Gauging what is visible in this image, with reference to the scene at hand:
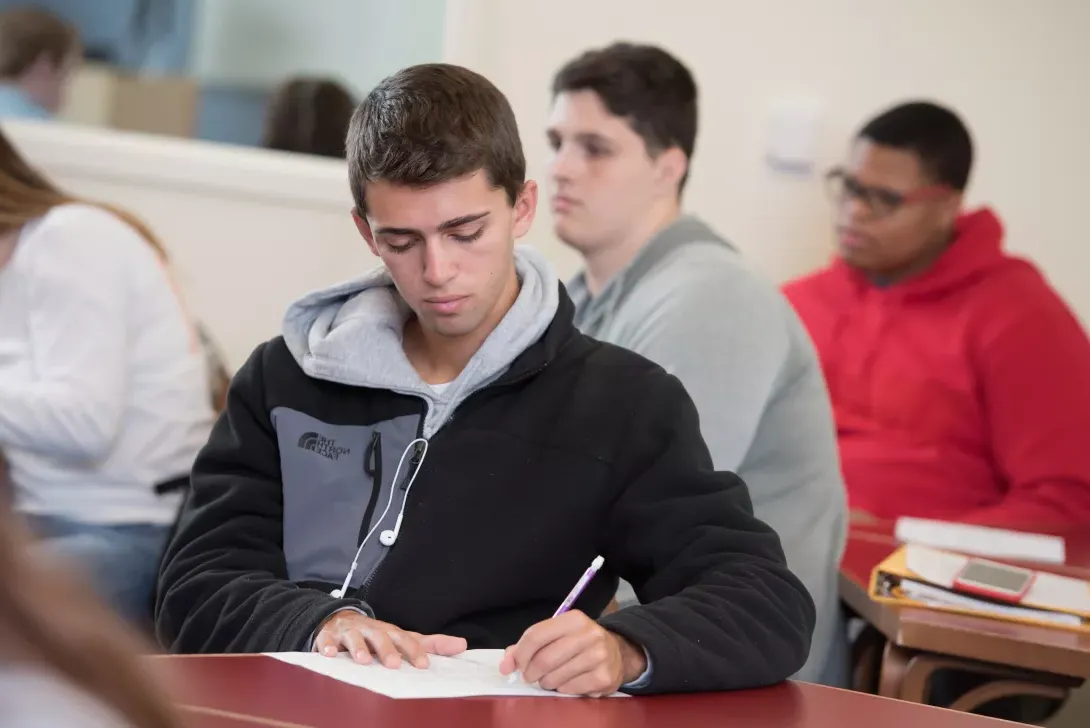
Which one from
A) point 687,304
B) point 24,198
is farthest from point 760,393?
point 24,198

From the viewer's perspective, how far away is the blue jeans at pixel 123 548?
2.15 m

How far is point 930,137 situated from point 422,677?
2.32 m

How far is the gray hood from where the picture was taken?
157cm

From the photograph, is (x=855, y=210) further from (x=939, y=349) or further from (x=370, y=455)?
(x=370, y=455)

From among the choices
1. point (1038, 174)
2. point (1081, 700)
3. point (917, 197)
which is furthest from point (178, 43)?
point (1081, 700)

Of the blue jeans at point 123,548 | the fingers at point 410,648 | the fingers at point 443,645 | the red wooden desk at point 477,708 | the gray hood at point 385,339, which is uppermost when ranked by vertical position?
the gray hood at point 385,339

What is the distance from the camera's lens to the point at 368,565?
60.2 inches

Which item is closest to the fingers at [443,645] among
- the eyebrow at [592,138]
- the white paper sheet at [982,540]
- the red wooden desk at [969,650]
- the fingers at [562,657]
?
the fingers at [562,657]

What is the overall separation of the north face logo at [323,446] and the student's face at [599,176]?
3.14 ft

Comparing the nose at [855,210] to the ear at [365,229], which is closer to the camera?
the ear at [365,229]

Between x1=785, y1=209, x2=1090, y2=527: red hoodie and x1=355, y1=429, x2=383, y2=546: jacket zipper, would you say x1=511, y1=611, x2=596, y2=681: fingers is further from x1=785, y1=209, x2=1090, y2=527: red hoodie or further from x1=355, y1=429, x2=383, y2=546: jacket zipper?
x1=785, y1=209, x2=1090, y2=527: red hoodie

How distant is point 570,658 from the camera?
1218mm

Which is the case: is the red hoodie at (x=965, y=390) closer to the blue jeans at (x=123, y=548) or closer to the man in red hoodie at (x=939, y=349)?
the man in red hoodie at (x=939, y=349)

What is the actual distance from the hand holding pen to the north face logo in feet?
1.35
